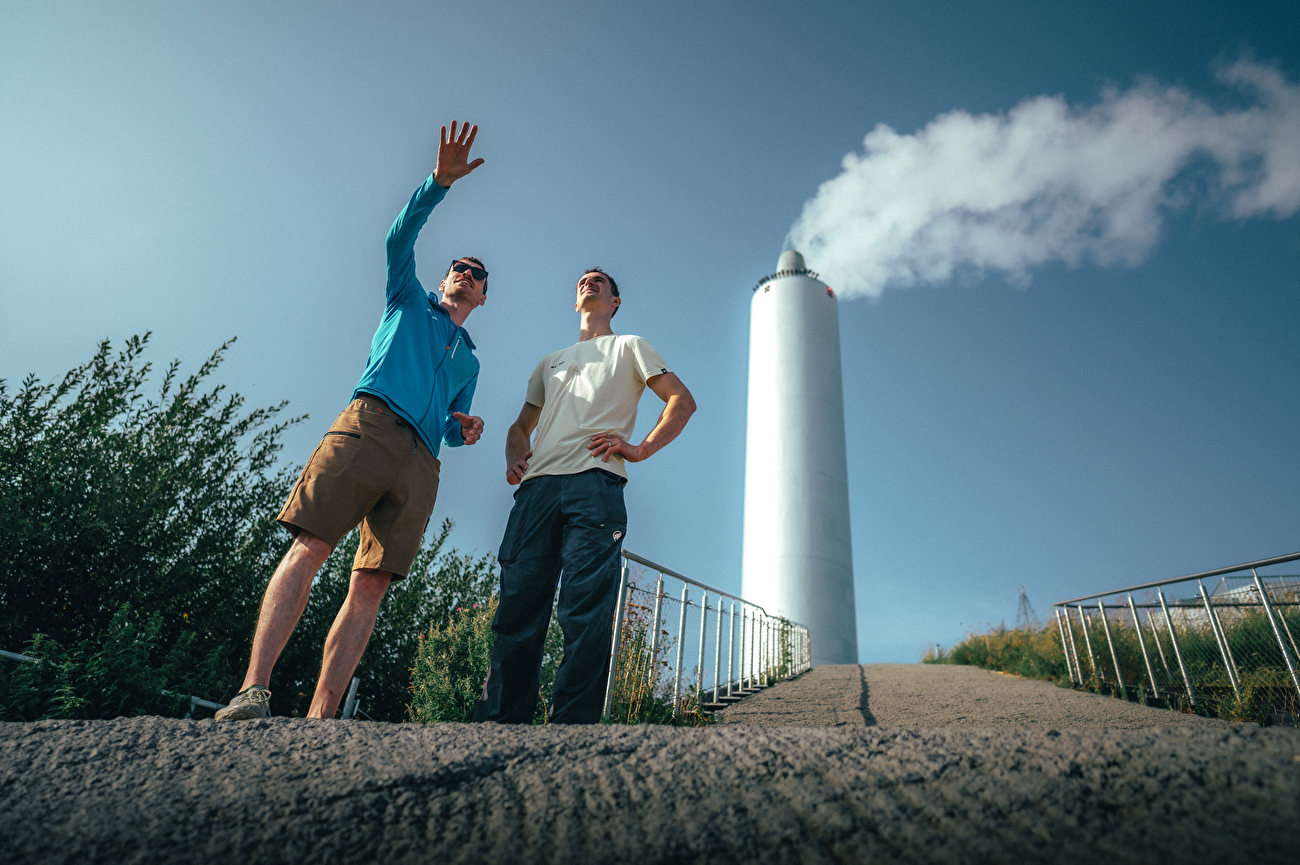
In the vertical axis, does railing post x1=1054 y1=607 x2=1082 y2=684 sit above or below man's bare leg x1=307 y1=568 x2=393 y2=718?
above

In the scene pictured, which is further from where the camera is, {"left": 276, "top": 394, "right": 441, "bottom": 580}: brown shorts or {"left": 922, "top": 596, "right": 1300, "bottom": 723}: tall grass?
{"left": 922, "top": 596, "right": 1300, "bottom": 723}: tall grass

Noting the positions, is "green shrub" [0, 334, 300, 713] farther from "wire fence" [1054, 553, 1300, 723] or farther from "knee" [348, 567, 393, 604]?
"wire fence" [1054, 553, 1300, 723]

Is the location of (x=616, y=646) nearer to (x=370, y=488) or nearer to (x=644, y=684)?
(x=644, y=684)

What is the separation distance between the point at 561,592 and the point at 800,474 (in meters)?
11.4

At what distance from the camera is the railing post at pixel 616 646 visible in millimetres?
3553

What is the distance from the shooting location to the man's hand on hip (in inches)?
88.1

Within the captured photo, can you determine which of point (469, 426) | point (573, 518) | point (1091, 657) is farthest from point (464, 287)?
point (1091, 657)

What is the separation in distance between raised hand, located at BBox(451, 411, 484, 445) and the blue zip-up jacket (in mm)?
26

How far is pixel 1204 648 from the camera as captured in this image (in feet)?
19.7

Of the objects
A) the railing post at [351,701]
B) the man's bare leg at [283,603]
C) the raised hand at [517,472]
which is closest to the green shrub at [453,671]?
the railing post at [351,701]

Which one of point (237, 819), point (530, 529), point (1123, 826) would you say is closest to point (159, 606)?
point (530, 529)

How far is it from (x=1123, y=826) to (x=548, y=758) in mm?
863

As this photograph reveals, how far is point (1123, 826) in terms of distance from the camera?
0.84 meters

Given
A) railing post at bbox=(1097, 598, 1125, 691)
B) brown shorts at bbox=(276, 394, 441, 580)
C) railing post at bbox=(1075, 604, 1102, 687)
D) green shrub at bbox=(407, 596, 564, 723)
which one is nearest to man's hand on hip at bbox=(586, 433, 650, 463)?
brown shorts at bbox=(276, 394, 441, 580)
